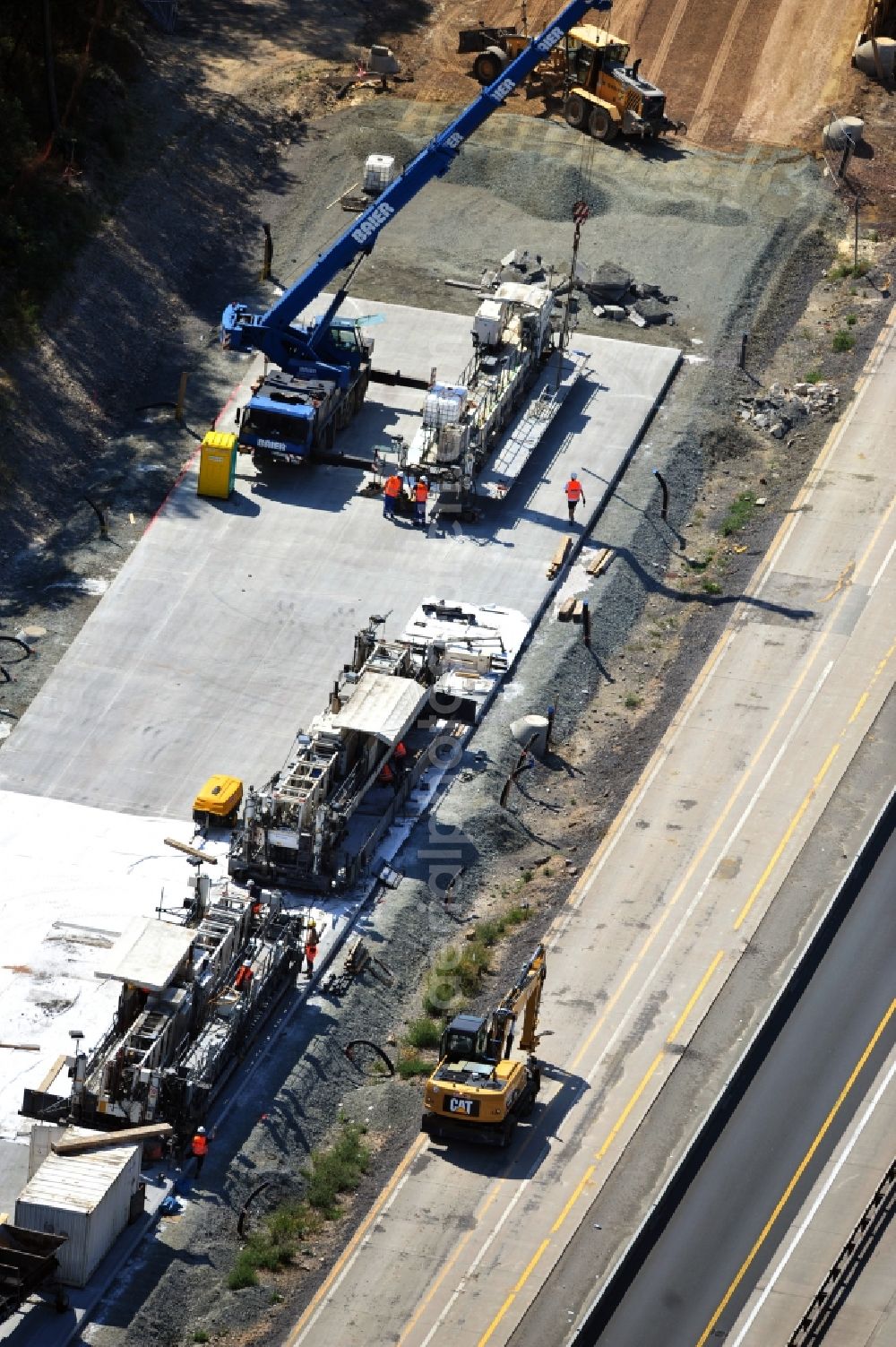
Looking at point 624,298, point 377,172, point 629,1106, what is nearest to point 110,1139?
point 629,1106

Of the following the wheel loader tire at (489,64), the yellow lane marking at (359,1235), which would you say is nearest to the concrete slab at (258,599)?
the yellow lane marking at (359,1235)

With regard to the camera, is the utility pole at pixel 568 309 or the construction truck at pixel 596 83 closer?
the utility pole at pixel 568 309

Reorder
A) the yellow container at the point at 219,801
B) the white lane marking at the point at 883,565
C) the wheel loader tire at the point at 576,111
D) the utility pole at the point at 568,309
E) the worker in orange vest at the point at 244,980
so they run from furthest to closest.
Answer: the wheel loader tire at the point at 576,111 < the utility pole at the point at 568,309 < the white lane marking at the point at 883,565 < the yellow container at the point at 219,801 < the worker in orange vest at the point at 244,980

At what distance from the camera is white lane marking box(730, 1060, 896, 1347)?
50875mm

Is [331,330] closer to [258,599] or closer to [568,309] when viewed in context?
[568,309]

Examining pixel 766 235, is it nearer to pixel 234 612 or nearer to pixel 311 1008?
pixel 234 612

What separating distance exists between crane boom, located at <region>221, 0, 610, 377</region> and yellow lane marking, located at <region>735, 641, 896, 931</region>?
1866 centimetres

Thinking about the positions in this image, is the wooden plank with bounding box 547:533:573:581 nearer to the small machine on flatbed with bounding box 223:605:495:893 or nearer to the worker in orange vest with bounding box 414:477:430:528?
the worker in orange vest with bounding box 414:477:430:528

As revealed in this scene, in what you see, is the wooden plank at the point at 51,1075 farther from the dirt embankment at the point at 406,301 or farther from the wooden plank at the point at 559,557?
the wooden plank at the point at 559,557

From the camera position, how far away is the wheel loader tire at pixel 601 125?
312 feet

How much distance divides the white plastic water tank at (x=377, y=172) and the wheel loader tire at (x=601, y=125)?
31.1 feet

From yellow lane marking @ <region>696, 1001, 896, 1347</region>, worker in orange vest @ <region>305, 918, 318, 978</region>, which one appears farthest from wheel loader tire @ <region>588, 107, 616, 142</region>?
yellow lane marking @ <region>696, 1001, 896, 1347</region>

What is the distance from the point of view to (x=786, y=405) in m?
81.5

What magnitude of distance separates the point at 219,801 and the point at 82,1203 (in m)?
13.9
